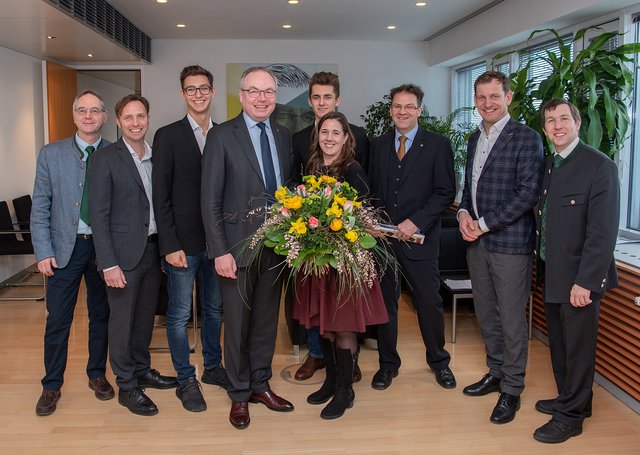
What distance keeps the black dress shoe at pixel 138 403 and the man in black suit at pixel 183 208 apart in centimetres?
20

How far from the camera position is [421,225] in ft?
12.7

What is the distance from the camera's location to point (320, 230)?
310 cm

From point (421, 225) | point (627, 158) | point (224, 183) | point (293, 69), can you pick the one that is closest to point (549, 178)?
point (421, 225)

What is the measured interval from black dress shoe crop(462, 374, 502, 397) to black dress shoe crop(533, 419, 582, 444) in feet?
1.88

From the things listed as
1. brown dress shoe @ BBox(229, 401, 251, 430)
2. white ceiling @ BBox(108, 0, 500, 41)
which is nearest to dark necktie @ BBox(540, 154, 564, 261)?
brown dress shoe @ BBox(229, 401, 251, 430)

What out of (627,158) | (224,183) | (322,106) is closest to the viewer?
(224,183)

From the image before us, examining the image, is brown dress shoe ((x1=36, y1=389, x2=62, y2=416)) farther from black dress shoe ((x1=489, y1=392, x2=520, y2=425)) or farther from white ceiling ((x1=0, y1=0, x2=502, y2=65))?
white ceiling ((x1=0, y1=0, x2=502, y2=65))

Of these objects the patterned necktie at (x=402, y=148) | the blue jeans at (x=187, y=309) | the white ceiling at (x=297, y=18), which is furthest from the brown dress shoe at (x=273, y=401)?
the white ceiling at (x=297, y=18)

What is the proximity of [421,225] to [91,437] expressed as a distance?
2.23m

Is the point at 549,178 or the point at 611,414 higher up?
the point at 549,178

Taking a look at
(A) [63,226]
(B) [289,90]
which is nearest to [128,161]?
(A) [63,226]

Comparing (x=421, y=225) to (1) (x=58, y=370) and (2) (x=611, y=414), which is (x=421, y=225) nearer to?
(2) (x=611, y=414)

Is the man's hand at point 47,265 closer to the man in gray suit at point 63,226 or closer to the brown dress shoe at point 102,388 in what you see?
the man in gray suit at point 63,226

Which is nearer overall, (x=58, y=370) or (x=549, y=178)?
(x=549, y=178)
